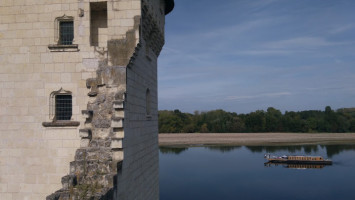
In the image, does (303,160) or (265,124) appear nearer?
(303,160)

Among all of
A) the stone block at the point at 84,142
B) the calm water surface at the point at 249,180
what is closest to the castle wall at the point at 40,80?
the stone block at the point at 84,142

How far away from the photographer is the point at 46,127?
781 cm

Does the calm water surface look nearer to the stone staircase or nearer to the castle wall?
the castle wall

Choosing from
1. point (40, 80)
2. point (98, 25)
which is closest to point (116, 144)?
point (40, 80)

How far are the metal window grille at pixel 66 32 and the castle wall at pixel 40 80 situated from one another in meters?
0.16

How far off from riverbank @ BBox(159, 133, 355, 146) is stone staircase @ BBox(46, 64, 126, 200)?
188 ft

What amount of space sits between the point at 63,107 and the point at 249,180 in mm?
27202

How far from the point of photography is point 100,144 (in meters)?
6.66

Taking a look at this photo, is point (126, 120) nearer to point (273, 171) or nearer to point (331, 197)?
point (331, 197)

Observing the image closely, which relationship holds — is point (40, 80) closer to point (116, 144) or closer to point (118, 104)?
point (118, 104)

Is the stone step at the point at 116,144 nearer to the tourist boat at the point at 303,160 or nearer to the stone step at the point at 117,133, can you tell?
the stone step at the point at 117,133

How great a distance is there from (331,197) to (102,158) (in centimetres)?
2546

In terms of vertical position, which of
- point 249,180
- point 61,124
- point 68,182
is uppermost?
point 61,124

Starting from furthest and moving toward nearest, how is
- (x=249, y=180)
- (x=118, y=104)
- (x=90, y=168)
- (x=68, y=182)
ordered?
(x=249, y=180) → (x=118, y=104) → (x=90, y=168) → (x=68, y=182)
